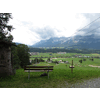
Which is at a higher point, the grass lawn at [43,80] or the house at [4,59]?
the house at [4,59]

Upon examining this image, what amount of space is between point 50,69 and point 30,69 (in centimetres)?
175

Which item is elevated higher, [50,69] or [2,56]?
[2,56]

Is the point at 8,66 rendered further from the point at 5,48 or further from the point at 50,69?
the point at 50,69

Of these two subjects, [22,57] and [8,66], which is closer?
[8,66]

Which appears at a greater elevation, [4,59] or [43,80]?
[4,59]

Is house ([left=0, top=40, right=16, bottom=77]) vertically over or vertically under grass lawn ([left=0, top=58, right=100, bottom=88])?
over

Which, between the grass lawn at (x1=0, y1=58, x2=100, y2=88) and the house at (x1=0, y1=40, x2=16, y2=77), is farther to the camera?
the house at (x1=0, y1=40, x2=16, y2=77)

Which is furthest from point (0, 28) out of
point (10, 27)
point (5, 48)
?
point (5, 48)

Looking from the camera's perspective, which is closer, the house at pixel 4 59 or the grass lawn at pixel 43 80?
the grass lawn at pixel 43 80

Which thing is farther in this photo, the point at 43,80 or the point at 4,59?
the point at 4,59
